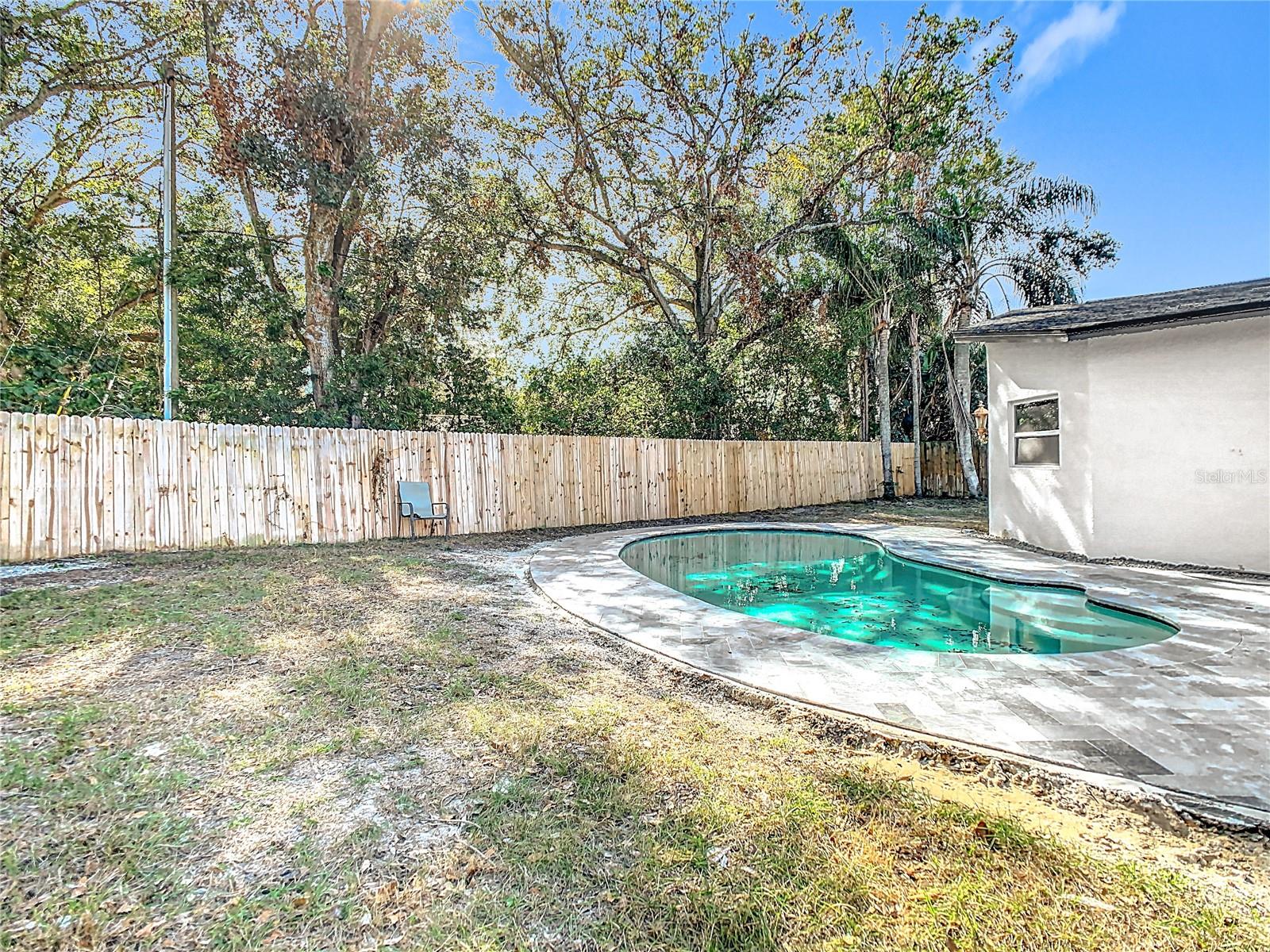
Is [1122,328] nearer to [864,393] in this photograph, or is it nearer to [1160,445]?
[1160,445]

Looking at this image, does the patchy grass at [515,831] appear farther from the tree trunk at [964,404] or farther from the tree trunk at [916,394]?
the tree trunk at [916,394]

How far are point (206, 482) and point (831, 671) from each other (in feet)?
22.9

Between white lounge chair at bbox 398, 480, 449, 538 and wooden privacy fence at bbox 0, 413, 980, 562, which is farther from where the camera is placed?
white lounge chair at bbox 398, 480, 449, 538

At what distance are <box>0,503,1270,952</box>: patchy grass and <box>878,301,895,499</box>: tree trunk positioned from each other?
1264 centimetres

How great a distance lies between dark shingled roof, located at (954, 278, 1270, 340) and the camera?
5.16 meters

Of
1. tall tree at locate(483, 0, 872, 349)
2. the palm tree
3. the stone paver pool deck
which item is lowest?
the stone paver pool deck

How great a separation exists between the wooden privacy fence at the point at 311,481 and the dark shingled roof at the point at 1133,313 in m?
5.51

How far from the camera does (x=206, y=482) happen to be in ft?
21.7

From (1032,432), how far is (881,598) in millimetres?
3216

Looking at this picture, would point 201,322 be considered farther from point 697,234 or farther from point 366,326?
point 697,234

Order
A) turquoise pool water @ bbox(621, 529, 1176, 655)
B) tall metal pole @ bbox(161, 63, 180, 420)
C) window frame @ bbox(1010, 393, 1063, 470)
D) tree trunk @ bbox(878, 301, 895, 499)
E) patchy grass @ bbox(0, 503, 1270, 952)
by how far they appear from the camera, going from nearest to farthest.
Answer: patchy grass @ bbox(0, 503, 1270, 952), turquoise pool water @ bbox(621, 529, 1176, 655), window frame @ bbox(1010, 393, 1063, 470), tall metal pole @ bbox(161, 63, 180, 420), tree trunk @ bbox(878, 301, 895, 499)

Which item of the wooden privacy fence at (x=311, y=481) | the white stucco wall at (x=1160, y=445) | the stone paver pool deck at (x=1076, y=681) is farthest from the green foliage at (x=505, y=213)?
the stone paver pool deck at (x=1076, y=681)

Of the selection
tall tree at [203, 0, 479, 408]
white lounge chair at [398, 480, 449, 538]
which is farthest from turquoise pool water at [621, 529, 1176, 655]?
tall tree at [203, 0, 479, 408]

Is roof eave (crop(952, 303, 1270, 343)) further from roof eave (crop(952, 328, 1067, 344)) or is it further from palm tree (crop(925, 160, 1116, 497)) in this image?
palm tree (crop(925, 160, 1116, 497))
